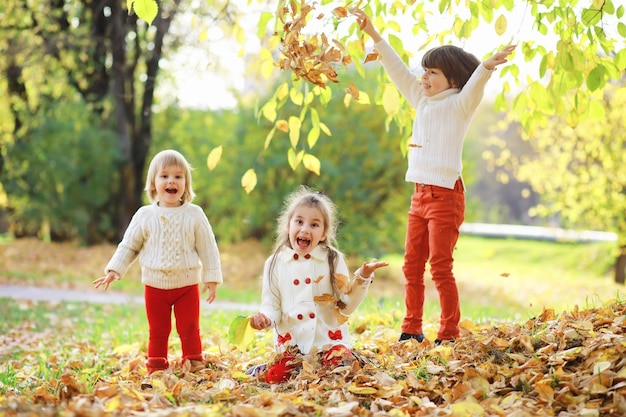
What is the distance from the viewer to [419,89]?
12.8ft

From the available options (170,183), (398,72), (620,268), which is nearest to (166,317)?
(170,183)

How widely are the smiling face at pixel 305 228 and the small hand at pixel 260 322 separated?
373mm

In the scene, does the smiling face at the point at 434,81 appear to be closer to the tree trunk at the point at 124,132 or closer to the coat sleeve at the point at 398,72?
the coat sleeve at the point at 398,72

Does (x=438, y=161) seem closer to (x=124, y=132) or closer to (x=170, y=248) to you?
(x=170, y=248)

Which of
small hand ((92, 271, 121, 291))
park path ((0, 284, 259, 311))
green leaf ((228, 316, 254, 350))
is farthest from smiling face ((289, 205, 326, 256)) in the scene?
park path ((0, 284, 259, 311))

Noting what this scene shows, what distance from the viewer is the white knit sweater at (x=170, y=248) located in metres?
3.63

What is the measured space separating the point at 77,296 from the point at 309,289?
594cm

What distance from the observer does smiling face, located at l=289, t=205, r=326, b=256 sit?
136 inches

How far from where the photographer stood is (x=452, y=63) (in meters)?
3.73

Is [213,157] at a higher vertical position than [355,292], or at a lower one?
higher

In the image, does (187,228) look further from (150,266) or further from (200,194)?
(200,194)

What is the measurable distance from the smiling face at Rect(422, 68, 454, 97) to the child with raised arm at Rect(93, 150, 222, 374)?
4.53 ft

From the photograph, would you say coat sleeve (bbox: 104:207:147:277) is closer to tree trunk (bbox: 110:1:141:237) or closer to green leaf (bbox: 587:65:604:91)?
green leaf (bbox: 587:65:604:91)

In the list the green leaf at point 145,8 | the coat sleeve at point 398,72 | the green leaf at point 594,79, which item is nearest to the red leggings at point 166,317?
the green leaf at point 145,8
